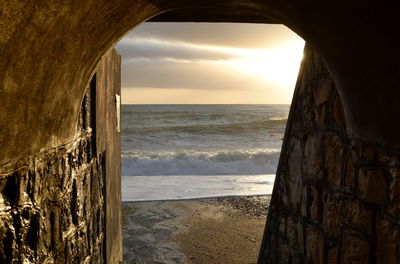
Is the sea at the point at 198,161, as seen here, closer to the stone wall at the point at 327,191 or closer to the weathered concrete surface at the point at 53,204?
the stone wall at the point at 327,191

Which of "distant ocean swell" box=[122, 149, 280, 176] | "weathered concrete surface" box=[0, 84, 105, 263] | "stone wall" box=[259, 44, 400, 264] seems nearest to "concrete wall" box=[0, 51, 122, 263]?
"weathered concrete surface" box=[0, 84, 105, 263]

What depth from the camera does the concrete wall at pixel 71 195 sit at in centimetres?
152

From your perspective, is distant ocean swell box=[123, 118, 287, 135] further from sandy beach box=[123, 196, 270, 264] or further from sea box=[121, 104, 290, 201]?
sandy beach box=[123, 196, 270, 264]

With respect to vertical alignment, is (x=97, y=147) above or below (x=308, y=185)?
above

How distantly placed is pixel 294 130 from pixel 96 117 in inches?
72.2

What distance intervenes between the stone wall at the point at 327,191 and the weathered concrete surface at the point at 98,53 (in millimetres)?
207

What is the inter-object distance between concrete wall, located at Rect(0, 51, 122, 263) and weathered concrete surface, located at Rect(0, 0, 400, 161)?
130 millimetres

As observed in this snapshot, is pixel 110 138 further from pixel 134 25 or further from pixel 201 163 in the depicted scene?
pixel 201 163

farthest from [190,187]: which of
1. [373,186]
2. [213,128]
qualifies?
[213,128]

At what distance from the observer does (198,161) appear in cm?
1750

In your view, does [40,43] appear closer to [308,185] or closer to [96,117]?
[96,117]

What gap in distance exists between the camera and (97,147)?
10.9ft

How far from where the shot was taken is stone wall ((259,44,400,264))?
1917mm

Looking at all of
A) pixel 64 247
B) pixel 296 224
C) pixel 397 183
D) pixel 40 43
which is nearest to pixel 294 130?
pixel 296 224
